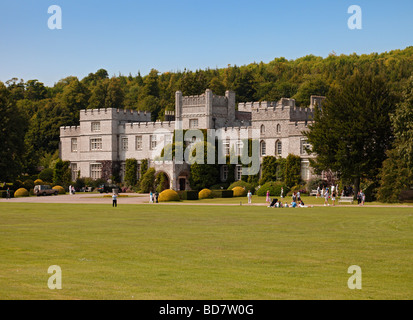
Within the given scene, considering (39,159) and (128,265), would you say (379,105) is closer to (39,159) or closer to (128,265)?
(128,265)

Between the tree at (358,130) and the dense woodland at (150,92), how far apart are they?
21.6m

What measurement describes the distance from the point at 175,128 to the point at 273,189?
18.6 meters

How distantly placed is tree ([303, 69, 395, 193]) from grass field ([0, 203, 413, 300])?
24.4m

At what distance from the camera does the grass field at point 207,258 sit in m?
14.8

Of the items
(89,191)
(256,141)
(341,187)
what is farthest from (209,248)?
(89,191)

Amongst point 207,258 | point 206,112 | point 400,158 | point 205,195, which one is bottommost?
point 207,258

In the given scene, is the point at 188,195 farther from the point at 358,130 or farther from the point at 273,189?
the point at 358,130

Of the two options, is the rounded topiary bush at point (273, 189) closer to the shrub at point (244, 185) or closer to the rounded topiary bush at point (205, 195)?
the shrub at point (244, 185)

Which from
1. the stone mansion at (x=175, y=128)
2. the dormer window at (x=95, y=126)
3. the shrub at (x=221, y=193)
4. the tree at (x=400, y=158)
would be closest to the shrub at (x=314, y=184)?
the stone mansion at (x=175, y=128)

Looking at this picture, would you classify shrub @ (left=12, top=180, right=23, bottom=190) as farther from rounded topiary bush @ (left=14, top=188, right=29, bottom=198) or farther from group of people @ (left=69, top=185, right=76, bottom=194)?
group of people @ (left=69, top=185, right=76, bottom=194)

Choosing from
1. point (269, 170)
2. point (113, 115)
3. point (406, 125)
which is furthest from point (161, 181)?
point (406, 125)

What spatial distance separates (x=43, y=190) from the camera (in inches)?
3022

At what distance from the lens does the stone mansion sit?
73.2 m
